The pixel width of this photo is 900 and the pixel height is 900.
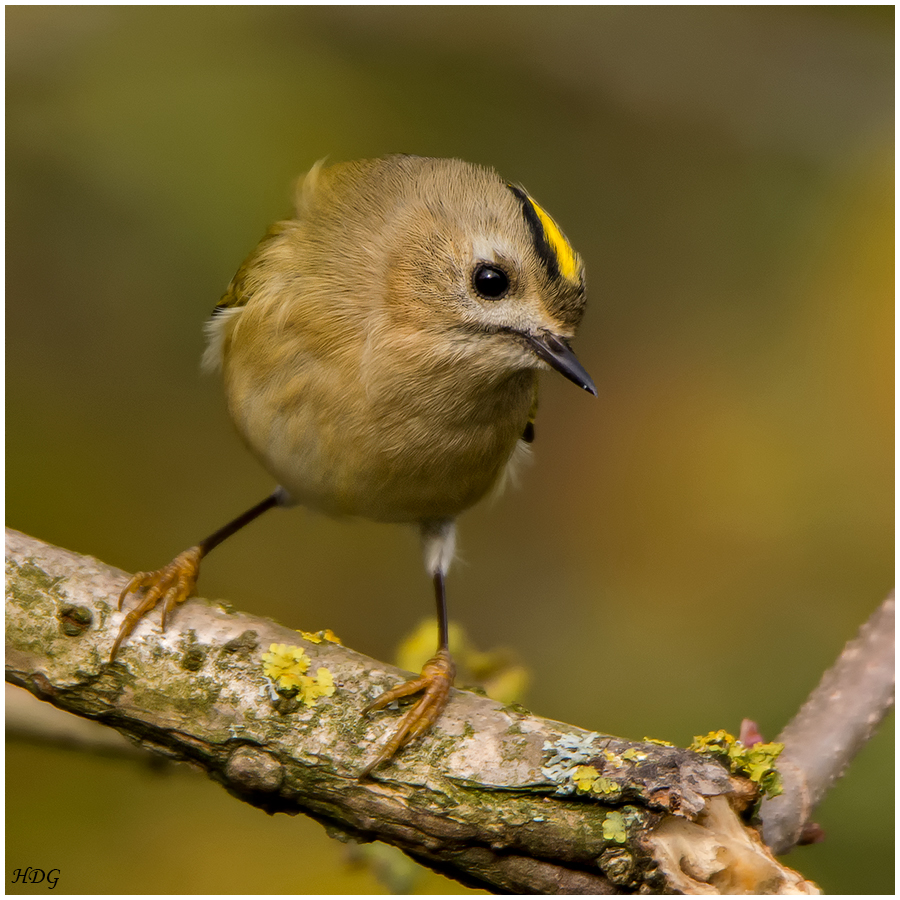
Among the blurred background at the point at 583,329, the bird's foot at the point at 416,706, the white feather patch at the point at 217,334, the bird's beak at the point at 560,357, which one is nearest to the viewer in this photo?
the bird's foot at the point at 416,706

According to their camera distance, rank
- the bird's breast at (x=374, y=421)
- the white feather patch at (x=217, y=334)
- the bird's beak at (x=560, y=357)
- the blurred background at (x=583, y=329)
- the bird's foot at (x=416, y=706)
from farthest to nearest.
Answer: the blurred background at (x=583, y=329), the white feather patch at (x=217, y=334), the bird's breast at (x=374, y=421), the bird's beak at (x=560, y=357), the bird's foot at (x=416, y=706)

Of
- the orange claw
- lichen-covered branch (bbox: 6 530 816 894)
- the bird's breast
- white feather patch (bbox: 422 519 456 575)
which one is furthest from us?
white feather patch (bbox: 422 519 456 575)

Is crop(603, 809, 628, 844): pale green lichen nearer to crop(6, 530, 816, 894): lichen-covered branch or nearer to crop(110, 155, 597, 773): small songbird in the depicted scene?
crop(6, 530, 816, 894): lichen-covered branch

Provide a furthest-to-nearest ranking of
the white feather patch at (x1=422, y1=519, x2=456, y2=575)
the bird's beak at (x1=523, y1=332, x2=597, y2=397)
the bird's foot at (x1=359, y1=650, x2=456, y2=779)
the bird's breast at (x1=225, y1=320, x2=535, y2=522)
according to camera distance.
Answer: the white feather patch at (x1=422, y1=519, x2=456, y2=575) → the bird's breast at (x1=225, y1=320, x2=535, y2=522) → the bird's beak at (x1=523, y1=332, x2=597, y2=397) → the bird's foot at (x1=359, y1=650, x2=456, y2=779)

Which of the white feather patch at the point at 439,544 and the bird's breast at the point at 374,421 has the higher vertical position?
the bird's breast at the point at 374,421

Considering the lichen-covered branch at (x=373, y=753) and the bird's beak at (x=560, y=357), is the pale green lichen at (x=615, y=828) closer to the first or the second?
the lichen-covered branch at (x=373, y=753)

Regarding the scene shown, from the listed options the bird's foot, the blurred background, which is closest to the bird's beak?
the bird's foot

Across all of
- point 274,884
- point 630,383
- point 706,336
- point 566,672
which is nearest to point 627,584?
point 566,672

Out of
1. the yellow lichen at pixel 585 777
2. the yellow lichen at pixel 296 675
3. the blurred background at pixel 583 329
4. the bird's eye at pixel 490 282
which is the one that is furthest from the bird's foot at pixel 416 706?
the blurred background at pixel 583 329
